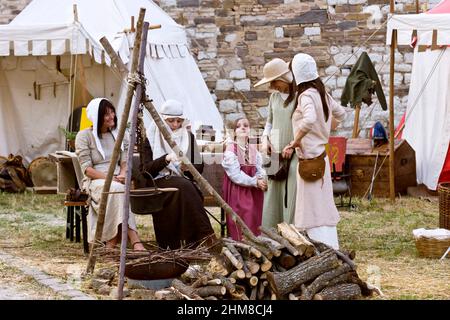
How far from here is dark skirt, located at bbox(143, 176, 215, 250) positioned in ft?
22.2

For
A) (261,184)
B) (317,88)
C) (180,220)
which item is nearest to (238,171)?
(261,184)

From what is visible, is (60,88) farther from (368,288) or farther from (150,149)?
(368,288)

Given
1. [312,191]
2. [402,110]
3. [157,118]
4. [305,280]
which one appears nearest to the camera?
[305,280]

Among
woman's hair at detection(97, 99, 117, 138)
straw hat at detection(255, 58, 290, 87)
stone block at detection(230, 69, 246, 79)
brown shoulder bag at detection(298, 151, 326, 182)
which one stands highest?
straw hat at detection(255, 58, 290, 87)

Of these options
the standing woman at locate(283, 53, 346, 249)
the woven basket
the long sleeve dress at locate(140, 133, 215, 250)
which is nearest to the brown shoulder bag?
the standing woman at locate(283, 53, 346, 249)

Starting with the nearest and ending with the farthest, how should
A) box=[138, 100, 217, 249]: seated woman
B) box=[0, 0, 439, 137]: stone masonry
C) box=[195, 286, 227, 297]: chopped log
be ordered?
box=[195, 286, 227, 297]: chopped log
box=[138, 100, 217, 249]: seated woman
box=[0, 0, 439, 137]: stone masonry

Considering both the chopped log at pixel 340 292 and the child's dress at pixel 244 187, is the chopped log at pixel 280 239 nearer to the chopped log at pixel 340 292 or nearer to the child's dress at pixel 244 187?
the chopped log at pixel 340 292

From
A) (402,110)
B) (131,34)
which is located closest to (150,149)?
(131,34)

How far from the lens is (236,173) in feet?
23.1

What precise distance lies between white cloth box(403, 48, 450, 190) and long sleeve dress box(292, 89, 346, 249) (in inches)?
176

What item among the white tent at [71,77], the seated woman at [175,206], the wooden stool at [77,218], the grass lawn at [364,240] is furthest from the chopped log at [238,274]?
the white tent at [71,77]

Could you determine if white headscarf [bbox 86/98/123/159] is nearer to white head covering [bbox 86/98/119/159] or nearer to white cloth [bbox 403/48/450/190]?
white head covering [bbox 86/98/119/159]

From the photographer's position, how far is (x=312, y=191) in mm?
6336
